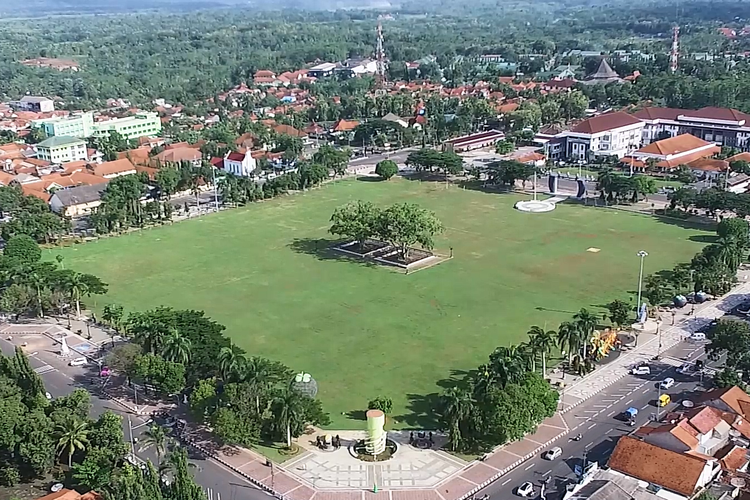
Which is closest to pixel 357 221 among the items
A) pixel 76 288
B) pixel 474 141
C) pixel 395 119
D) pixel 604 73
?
pixel 76 288

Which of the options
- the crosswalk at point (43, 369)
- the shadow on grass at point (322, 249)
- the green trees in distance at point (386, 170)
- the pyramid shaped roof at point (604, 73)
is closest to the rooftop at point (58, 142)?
the green trees in distance at point (386, 170)

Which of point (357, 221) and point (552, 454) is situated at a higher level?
point (357, 221)

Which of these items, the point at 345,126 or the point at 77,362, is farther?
the point at 345,126

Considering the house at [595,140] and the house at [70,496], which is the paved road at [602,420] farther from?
the house at [595,140]

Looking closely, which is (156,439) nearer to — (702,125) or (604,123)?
(604,123)

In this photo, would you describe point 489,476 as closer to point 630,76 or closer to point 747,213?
point 747,213

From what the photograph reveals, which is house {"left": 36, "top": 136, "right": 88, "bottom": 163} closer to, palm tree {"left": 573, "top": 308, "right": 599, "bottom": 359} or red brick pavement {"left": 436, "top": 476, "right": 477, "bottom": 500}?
palm tree {"left": 573, "top": 308, "right": 599, "bottom": 359}

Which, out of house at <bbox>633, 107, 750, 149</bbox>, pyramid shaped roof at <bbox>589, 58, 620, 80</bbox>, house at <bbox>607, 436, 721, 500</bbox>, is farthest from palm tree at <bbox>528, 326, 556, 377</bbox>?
pyramid shaped roof at <bbox>589, 58, 620, 80</bbox>
